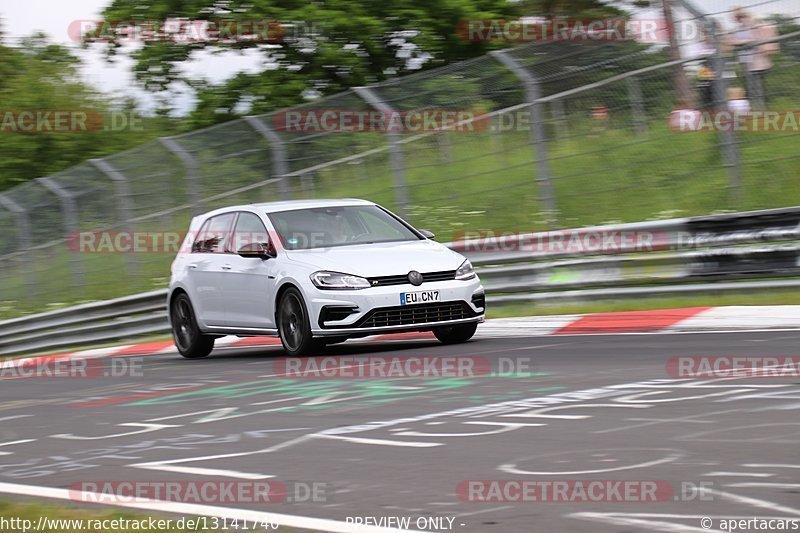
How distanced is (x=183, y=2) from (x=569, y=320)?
2037 centimetres

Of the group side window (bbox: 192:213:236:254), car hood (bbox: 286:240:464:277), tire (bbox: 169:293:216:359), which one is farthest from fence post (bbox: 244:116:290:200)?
car hood (bbox: 286:240:464:277)

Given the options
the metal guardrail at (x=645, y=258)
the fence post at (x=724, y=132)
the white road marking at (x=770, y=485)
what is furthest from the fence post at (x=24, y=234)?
the white road marking at (x=770, y=485)

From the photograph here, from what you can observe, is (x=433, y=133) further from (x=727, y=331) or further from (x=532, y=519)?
(x=532, y=519)

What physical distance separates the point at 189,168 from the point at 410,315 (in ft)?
26.7

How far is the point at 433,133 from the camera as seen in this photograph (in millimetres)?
15453

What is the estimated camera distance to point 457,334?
12586mm

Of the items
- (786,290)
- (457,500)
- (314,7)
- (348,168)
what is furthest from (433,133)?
(314,7)

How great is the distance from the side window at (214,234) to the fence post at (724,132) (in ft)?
16.1

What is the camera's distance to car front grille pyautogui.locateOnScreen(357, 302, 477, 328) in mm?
11648

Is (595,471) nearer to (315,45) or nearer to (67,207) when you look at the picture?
(67,207)

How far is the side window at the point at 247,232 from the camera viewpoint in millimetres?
13047

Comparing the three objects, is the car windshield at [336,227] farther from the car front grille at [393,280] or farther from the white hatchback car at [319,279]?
the car front grille at [393,280]

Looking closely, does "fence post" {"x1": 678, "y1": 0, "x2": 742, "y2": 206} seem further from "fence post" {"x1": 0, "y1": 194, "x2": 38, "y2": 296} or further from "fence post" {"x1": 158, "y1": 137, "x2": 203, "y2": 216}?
"fence post" {"x1": 0, "y1": 194, "x2": 38, "y2": 296}

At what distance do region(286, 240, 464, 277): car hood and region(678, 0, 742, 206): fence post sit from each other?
9.77ft
